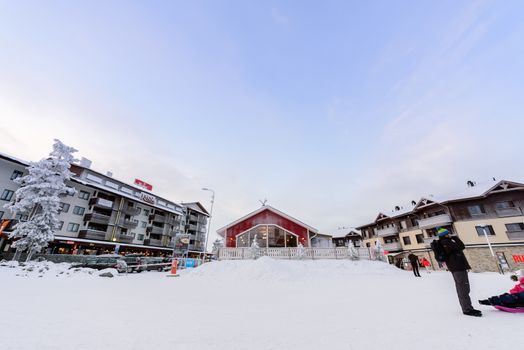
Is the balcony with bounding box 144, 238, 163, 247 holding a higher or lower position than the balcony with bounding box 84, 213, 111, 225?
lower

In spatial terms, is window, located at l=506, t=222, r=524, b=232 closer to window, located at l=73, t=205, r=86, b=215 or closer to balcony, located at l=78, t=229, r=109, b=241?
balcony, located at l=78, t=229, r=109, b=241

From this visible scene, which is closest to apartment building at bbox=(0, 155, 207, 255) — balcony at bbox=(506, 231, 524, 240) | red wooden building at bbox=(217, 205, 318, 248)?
red wooden building at bbox=(217, 205, 318, 248)

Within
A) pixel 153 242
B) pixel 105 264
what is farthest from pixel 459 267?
pixel 153 242

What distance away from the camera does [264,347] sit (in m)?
2.88

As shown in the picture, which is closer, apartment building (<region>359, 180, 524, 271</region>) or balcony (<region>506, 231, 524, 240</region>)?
balcony (<region>506, 231, 524, 240</region>)

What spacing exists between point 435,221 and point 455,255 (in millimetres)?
35236

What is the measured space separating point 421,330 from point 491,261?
35.8 m

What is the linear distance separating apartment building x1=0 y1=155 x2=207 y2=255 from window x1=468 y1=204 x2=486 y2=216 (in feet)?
166

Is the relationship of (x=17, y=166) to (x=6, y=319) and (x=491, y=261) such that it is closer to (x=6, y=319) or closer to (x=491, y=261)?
(x=6, y=319)

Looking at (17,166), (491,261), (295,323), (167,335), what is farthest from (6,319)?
(491,261)

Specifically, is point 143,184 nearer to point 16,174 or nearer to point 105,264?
point 16,174

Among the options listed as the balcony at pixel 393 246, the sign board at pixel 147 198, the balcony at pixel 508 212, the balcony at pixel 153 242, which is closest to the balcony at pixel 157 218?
the sign board at pixel 147 198

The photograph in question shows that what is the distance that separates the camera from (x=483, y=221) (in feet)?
90.7

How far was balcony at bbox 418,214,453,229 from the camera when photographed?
30.3 m
